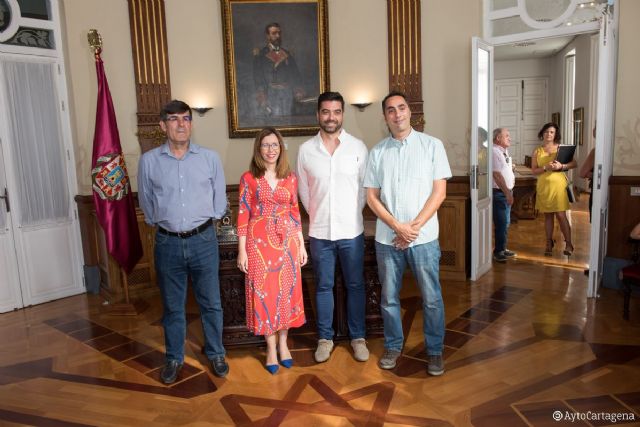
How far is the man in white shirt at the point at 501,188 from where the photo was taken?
17.7 ft

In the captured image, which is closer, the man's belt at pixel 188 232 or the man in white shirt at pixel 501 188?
the man's belt at pixel 188 232

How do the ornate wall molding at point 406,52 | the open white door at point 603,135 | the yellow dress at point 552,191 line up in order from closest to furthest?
1. the open white door at point 603,135
2. the ornate wall molding at point 406,52
3. the yellow dress at point 552,191

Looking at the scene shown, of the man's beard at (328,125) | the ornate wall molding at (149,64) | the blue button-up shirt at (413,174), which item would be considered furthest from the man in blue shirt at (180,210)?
the ornate wall molding at (149,64)

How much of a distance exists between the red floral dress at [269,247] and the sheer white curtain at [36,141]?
8.72ft

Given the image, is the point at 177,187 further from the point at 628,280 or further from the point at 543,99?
the point at 543,99

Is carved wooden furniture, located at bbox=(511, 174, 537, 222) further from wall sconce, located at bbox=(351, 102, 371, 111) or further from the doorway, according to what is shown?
wall sconce, located at bbox=(351, 102, 371, 111)

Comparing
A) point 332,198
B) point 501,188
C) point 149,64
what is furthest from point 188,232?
point 501,188

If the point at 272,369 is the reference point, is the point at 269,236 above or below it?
above

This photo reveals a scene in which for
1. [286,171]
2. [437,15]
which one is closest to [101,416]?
[286,171]

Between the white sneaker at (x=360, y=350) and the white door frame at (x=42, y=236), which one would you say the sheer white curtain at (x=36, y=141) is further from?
the white sneaker at (x=360, y=350)

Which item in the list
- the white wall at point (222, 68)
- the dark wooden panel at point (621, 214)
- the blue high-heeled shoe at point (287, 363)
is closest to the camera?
the blue high-heeled shoe at point (287, 363)

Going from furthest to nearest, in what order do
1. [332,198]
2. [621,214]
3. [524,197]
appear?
[524,197] < [621,214] < [332,198]

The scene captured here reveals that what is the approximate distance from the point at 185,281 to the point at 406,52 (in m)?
3.30

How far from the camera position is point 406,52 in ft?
16.4
